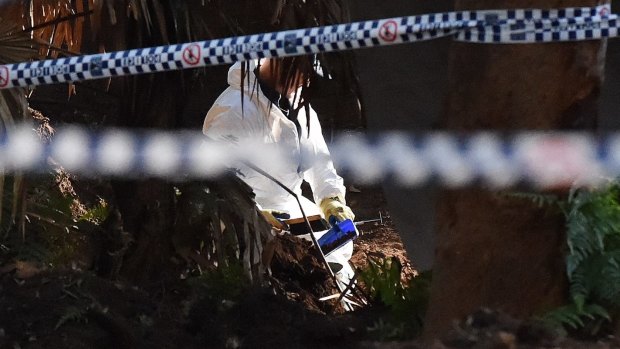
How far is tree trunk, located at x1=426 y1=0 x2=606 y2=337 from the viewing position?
7.73ft

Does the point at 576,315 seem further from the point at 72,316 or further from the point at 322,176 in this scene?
the point at 322,176

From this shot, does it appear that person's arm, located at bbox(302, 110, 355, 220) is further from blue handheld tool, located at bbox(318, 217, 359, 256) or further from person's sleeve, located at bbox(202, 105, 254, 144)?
person's sleeve, located at bbox(202, 105, 254, 144)

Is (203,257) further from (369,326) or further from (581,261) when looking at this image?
(581,261)

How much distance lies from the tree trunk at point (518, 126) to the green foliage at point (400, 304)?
0.34 metres

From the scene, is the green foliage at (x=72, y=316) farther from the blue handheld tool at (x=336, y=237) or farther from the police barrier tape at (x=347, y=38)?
the blue handheld tool at (x=336, y=237)

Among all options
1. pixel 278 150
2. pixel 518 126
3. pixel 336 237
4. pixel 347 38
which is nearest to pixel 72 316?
pixel 347 38

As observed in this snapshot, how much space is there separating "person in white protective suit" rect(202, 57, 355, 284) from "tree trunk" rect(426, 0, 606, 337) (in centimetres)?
239

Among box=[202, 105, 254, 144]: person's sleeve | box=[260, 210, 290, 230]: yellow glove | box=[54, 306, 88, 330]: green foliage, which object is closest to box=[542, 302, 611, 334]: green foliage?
box=[54, 306, 88, 330]: green foliage

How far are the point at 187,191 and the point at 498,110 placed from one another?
1.87 m

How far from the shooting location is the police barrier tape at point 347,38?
92.3 inches

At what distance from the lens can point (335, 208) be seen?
5477 mm

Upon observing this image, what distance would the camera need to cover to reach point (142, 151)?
156 inches

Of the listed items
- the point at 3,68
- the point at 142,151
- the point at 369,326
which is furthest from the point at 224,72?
the point at 369,326

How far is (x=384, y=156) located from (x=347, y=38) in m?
1.84
